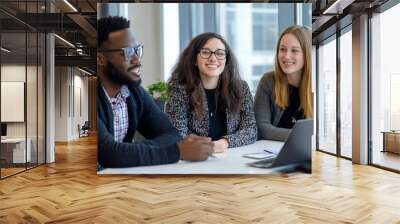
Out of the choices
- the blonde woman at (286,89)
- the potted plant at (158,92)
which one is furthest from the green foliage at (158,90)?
the blonde woman at (286,89)

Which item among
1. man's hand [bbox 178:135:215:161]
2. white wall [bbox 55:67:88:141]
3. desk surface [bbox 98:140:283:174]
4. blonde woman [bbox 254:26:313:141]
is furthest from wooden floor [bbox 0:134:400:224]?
white wall [bbox 55:67:88:141]

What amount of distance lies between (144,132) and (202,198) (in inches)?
55.5

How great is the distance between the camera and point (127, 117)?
5746 mm

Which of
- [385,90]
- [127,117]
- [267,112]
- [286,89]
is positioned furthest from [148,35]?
[385,90]

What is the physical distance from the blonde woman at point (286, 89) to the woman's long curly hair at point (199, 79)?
381 mm

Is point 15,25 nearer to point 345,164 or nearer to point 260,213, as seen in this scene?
point 260,213

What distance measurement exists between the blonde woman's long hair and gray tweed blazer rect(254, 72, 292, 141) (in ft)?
0.29

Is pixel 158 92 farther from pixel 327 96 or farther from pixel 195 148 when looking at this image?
pixel 327 96

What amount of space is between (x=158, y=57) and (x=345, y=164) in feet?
14.2

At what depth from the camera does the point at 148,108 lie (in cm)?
580

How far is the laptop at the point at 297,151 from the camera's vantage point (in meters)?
5.95

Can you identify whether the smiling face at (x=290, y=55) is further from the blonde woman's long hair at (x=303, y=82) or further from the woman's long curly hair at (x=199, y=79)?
the woman's long curly hair at (x=199, y=79)

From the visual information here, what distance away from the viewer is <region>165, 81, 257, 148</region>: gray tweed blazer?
5.82 m

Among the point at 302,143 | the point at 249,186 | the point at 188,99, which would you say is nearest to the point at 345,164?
the point at 302,143
